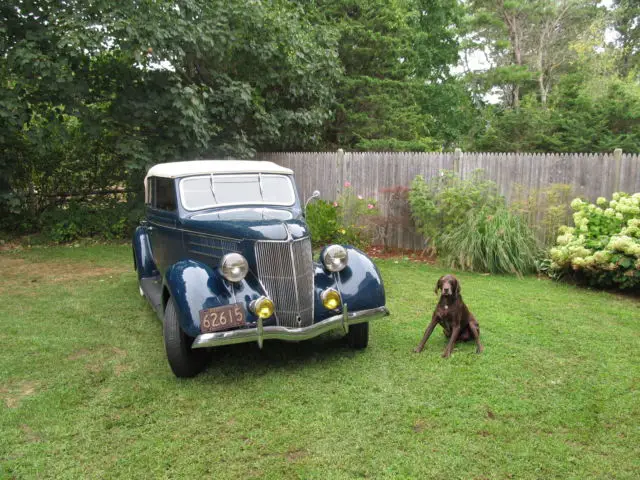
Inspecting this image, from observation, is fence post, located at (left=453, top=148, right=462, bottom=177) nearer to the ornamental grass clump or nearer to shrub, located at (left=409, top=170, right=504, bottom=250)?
shrub, located at (left=409, top=170, right=504, bottom=250)

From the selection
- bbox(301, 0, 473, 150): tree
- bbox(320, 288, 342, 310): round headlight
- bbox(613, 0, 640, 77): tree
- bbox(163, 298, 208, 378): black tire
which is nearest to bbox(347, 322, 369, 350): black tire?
bbox(320, 288, 342, 310): round headlight

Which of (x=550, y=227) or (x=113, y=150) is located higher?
(x=113, y=150)

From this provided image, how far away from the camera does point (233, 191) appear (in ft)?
16.2

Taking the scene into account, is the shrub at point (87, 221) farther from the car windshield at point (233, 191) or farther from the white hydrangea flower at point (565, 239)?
the white hydrangea flower at point (565, 239)

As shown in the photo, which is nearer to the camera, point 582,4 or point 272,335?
point 272,335

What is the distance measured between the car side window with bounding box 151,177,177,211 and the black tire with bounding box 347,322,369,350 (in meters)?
2.11

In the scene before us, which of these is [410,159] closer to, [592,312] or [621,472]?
[592,312]

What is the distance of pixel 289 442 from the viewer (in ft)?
9.86

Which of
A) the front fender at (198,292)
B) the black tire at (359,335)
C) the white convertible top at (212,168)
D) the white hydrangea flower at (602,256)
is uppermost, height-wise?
the white convertible top at (212,168)

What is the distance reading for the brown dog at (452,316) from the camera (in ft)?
13.8

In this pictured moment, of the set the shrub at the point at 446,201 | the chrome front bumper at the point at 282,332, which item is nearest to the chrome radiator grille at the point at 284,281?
the chrome front bumper at the point at 282,332

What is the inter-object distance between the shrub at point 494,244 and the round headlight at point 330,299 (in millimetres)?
4050

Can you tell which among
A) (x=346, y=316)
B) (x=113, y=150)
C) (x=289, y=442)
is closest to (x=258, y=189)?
(x=346, y=316)

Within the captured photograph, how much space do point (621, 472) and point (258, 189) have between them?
3.74m
